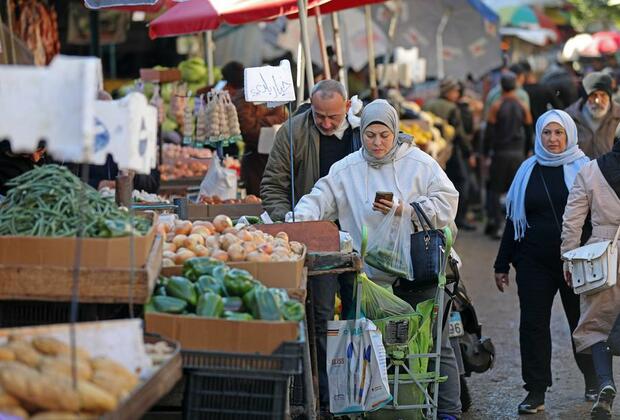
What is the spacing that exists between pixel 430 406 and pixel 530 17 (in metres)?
24.4

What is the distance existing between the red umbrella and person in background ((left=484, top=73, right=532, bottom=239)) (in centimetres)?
600

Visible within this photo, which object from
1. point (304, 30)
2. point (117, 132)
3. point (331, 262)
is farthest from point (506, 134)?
point (117, 132)

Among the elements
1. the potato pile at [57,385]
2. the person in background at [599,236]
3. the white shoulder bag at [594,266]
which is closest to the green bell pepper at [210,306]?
the potato pile at [57,385]

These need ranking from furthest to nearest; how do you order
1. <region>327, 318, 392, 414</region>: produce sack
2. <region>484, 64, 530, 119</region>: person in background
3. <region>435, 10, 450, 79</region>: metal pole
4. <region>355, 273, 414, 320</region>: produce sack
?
<region>435, 10, 450, 79</region>: metal pole
<region>484, 64, 530, 119</region>: person in background
<region>355, 273, 414, 320</region>: produce sack
<region>327, 318, 392, 414</region>: produce sack

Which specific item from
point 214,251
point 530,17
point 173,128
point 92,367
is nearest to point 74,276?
point 92,367

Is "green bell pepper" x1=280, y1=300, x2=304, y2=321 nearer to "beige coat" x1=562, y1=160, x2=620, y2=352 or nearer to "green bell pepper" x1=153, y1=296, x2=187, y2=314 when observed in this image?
"green bell pepper" x1=153, y1=296, x2=187, y2=314

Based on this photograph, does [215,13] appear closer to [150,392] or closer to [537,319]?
[537,319]

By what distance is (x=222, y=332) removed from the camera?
15.9ft

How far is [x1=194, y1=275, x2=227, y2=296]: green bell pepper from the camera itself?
515 centimetres

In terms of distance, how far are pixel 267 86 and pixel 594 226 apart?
2.10 meters

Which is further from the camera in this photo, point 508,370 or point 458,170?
point 458,170

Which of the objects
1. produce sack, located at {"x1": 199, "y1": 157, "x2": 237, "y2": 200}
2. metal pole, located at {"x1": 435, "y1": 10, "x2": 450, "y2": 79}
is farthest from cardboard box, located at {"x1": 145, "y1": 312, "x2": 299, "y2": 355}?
metal pole, located at {"x1": 435, "y1": 10, "x2": 450, "y2": 79}

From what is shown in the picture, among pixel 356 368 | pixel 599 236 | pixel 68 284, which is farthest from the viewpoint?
pixel 599 236

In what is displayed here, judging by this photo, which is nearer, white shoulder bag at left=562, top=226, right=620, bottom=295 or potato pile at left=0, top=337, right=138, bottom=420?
potato pile at left=0, top=337, right=138, bottom=420
